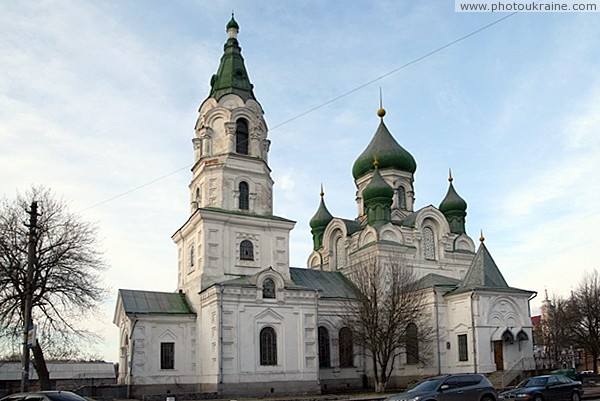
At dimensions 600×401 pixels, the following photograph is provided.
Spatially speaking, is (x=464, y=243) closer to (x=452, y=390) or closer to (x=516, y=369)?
(x=516, y=369)

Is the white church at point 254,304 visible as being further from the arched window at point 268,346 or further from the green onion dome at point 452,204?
the green onion dome at point 452,204

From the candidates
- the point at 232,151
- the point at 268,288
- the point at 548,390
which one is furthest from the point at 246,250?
the point at 548,390

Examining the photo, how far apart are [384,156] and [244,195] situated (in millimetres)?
14818

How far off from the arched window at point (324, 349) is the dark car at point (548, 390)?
16.3 m

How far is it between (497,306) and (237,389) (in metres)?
15.9

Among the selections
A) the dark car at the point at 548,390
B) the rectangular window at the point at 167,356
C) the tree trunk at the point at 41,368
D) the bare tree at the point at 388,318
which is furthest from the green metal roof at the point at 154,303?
the dark car at the point at 548,390

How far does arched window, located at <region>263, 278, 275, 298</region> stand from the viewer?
35.6 m

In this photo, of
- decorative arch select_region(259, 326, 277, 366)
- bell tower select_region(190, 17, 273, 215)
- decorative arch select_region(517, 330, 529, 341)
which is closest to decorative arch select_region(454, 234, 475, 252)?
decorative arch select_region(517, 330, 529, 341)

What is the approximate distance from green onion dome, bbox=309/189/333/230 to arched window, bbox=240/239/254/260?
48.6 feet

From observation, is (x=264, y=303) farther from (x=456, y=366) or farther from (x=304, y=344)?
(x=456, y=366)

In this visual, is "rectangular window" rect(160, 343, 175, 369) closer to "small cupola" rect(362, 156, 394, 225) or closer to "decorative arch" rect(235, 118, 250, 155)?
"decorative arch" rect(235, 118, 250, 155)

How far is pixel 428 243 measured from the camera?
4475 centimetres

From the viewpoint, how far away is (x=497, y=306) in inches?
1457

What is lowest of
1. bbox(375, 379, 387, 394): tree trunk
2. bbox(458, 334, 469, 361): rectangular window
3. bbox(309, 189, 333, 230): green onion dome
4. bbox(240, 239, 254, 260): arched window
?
bbox(375, 379, 387, 394): tree trunk
